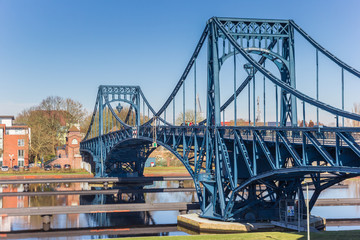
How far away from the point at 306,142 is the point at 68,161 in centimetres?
9509

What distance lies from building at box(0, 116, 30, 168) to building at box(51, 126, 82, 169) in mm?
8467

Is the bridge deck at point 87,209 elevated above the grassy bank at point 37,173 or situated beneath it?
situated beneath

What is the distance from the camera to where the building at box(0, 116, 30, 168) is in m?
118

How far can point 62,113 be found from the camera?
139625 mm

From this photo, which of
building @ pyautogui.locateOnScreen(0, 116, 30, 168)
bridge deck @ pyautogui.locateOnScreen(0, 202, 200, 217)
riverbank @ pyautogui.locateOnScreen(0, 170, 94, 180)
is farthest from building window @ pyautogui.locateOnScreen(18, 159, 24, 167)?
bridge deck @ pyautogui.locateOnScreen(0, 202, 200, 217)

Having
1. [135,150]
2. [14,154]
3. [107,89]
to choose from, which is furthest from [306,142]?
[14,154]

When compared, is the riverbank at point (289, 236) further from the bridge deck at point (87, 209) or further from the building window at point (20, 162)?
the building window at point (20, 162)

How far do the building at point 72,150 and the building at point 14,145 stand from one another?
8467 mm

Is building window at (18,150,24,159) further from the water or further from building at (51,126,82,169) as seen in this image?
the water

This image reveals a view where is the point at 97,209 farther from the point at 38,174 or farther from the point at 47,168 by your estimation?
the point at 47,168

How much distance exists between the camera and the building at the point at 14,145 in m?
118

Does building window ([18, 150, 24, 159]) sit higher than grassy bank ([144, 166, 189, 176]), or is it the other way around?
building window ([18, 150, 24, 159])

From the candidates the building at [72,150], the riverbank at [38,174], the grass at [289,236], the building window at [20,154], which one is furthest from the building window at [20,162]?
the grass at [289,236]

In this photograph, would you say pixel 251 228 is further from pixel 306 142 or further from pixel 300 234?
pixel 306 142
